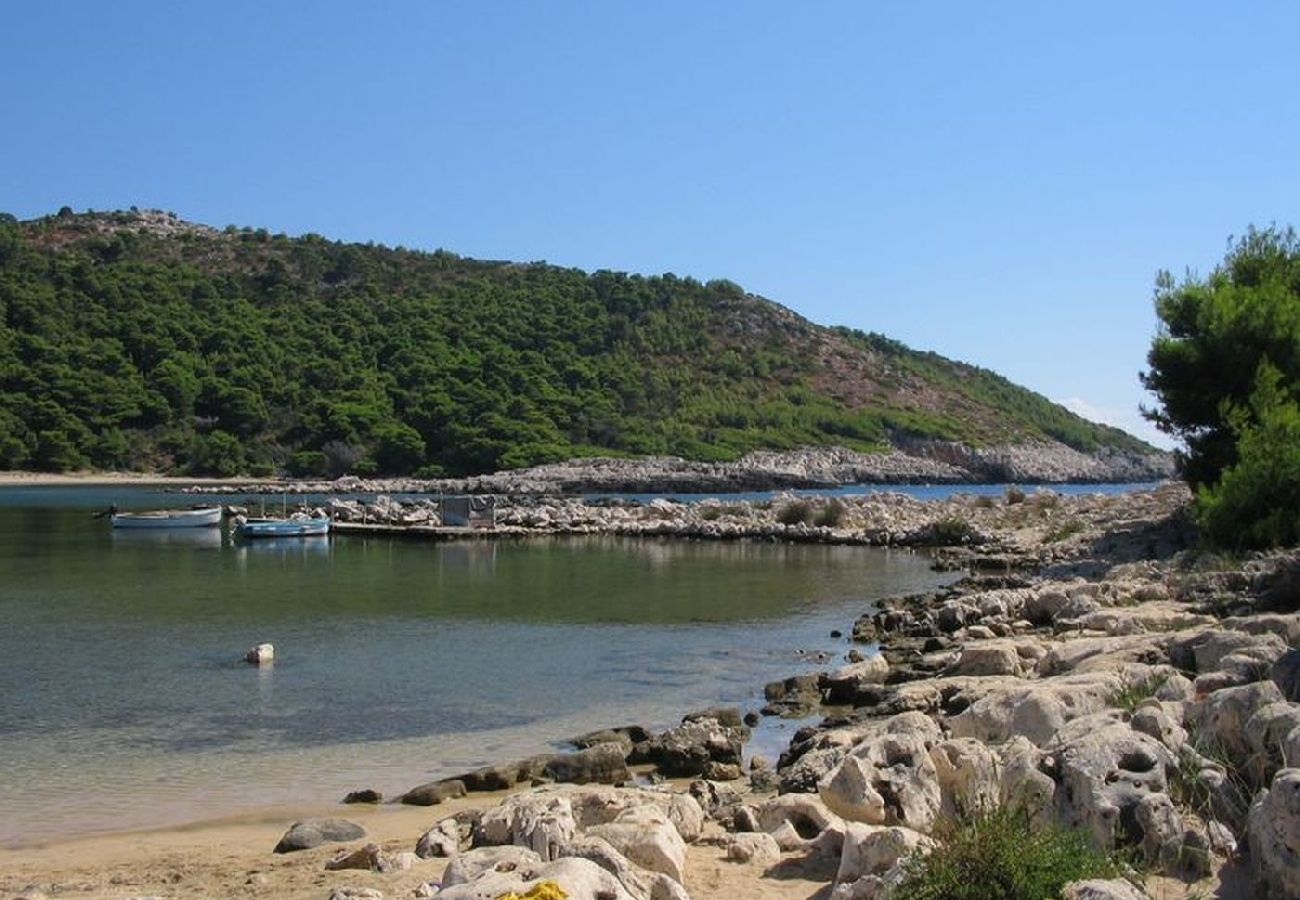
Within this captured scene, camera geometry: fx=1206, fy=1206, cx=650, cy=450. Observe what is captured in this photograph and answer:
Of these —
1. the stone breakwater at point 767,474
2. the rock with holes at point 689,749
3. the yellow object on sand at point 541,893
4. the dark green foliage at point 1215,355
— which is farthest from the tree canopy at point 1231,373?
the stone breakwater at point 767,474

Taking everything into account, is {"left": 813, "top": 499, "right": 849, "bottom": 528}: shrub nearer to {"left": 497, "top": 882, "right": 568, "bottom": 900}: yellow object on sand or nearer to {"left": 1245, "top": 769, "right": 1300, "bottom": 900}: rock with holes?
{"left": 1245, "top": 769, "right": 1300, "bottom": 900}: rock with holes

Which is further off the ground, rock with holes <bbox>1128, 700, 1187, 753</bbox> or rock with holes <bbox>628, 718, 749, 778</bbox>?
rock with holes <bbox>1128, 700, 1187, 753</bbox>

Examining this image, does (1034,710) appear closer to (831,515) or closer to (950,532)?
(950,532)

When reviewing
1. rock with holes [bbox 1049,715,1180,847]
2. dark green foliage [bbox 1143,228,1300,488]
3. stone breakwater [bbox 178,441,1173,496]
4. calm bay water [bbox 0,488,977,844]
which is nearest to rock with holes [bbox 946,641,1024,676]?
calm bay water [bbox 0,488,977,844]

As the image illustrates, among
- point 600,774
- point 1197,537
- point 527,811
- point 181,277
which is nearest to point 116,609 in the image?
point 600,774

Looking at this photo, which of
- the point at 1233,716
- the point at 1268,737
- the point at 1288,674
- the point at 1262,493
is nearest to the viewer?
the point at 1268,737

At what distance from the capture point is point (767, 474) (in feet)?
304

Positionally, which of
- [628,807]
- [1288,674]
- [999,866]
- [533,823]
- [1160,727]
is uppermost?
[1288,674]

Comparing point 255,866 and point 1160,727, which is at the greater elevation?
point 1160,727

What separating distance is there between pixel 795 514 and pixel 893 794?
145 feet

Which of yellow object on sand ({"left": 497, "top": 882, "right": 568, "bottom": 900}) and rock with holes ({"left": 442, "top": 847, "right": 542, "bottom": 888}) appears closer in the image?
yellow object on sand ({"left": 497, "top": 882, "right": 568, "bottom": 900})

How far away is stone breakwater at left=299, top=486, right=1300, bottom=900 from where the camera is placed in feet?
21.4

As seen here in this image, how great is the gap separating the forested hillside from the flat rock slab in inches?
3265

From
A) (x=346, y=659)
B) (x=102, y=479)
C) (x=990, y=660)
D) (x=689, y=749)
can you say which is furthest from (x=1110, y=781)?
(x=102, y=479)
